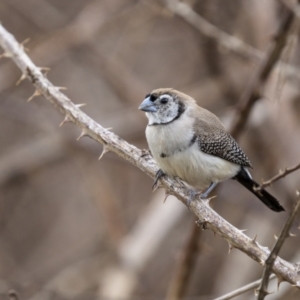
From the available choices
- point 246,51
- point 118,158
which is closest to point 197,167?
point 246,51

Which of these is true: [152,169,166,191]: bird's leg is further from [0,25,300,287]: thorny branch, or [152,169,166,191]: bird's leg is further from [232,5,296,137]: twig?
[232,5,296,137]: twig

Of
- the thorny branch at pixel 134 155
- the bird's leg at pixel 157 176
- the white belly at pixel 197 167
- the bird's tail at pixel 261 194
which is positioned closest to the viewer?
the thorny branch at pixel 134 155

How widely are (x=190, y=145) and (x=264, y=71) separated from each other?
134cm

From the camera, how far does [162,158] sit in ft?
12.8

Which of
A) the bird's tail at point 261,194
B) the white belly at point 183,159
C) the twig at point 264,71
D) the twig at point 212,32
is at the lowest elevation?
the white belly at point 183,159

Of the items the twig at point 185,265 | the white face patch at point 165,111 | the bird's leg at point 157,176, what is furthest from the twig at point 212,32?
the bird's leg at point 157,176

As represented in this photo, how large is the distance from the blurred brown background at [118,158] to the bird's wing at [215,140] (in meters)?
0.61

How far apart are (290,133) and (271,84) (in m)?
0.64

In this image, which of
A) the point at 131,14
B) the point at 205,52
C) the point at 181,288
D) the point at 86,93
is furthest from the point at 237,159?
the point at 86,93

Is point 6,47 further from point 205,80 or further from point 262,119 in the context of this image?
point 205,80

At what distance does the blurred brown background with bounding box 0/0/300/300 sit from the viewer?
6496 millimetres

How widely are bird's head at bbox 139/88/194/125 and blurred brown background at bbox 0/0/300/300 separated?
80cm

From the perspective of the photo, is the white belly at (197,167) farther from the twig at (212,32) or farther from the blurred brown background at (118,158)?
the twig at (212,32)

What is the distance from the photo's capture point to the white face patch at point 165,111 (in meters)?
4.19
